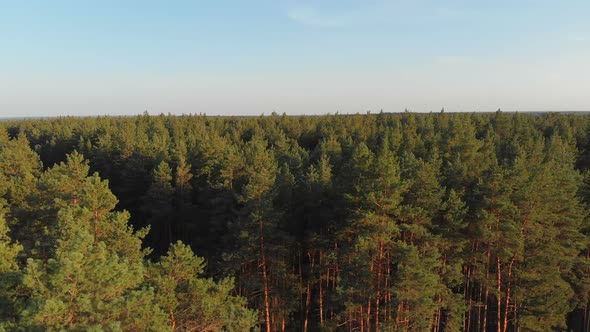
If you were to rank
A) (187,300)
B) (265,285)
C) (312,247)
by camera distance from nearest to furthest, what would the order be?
(187,300) → (265,285) → (312,247)

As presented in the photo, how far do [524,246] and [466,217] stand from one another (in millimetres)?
3467

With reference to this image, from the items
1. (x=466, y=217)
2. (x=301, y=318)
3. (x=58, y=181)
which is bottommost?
(x=301, y=318)

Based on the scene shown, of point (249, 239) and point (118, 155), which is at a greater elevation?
point (118, 155)

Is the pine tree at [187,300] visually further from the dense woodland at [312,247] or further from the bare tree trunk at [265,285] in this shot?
the bare tree trunk at [265,285]

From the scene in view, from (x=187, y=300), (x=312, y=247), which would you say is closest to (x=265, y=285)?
(x=312, y=247)

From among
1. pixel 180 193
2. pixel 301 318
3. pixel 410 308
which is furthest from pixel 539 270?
pixel 180 193

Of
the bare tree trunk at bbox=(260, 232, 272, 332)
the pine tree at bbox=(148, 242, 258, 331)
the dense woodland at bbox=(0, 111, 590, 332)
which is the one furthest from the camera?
the bare tree trunk at bbox=(260, 232, 272, 332)

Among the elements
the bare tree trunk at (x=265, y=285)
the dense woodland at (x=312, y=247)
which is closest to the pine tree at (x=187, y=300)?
the dense woodland at (x=312, y=247)

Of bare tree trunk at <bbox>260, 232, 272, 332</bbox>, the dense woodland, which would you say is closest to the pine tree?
the dense woodland

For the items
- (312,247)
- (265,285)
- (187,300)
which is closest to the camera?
(187,300)

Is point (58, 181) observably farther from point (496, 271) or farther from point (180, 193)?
point (496, 271)

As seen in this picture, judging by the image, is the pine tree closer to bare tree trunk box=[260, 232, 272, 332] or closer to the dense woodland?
the dense woodland

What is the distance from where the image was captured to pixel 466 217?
2205 cm

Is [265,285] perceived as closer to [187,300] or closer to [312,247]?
[312,247]
